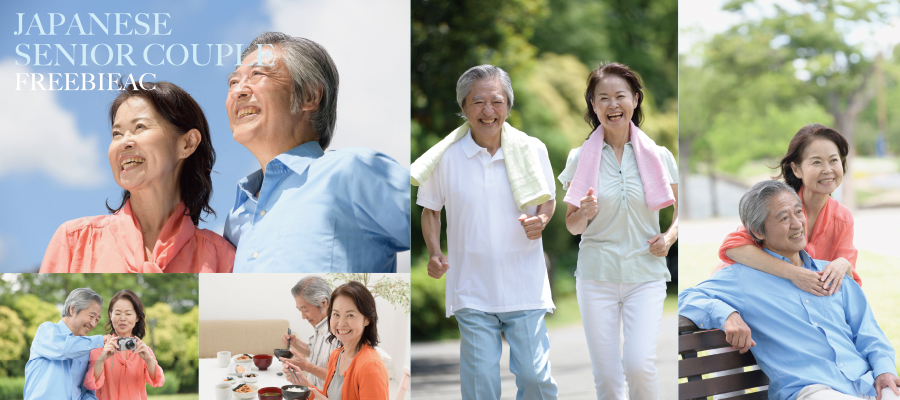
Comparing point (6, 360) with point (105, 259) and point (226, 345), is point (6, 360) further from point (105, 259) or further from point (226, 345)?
point (226, 345)

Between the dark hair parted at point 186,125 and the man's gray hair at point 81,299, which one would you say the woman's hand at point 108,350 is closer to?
the man's gray hair at point 81,299

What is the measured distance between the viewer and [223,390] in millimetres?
2945

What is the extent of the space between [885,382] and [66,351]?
3.45m

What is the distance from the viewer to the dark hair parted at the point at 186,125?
9.51ft

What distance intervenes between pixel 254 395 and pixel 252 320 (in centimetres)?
31

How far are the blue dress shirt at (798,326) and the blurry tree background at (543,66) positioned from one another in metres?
4.01


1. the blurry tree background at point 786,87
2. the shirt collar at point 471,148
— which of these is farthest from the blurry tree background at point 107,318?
the blurry tree background at point 786,87

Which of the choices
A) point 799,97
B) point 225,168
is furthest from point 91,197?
point 799,97

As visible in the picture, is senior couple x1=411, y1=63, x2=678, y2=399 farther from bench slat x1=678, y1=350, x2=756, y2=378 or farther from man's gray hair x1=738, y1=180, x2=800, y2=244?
man's gray hair x1=738, y1=180, x2=800, y2=244

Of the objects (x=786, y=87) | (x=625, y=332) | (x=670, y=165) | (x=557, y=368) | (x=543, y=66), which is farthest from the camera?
(x=786, y=87)

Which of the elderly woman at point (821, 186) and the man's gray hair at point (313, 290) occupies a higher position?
the elderly woman at point (821, 186)

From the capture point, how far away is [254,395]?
116 inches

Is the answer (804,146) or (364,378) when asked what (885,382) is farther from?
(364,378)

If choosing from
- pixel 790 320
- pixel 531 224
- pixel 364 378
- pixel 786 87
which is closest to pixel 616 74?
pixel 531 224
